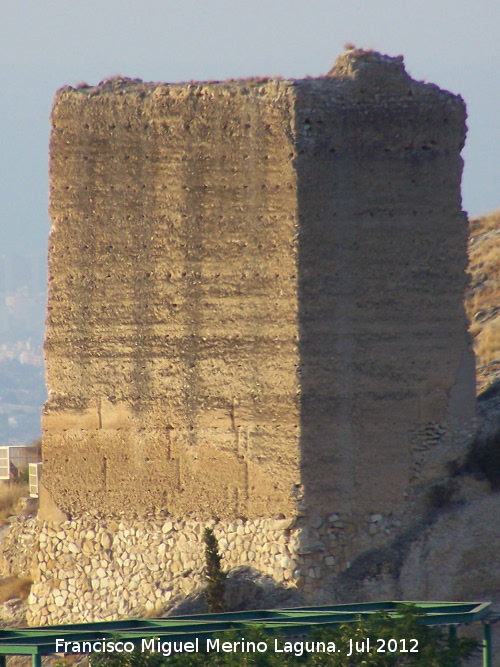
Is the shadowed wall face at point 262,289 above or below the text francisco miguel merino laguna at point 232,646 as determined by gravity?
above

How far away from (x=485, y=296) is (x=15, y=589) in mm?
12060

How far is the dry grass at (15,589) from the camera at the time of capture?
1775 centimetres

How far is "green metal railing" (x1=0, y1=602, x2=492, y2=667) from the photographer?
1011 cm

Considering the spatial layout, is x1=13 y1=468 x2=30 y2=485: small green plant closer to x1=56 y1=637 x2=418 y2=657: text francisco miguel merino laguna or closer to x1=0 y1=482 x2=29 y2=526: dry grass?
x1=0 y1=482 x2=29 y2=526: dry grass

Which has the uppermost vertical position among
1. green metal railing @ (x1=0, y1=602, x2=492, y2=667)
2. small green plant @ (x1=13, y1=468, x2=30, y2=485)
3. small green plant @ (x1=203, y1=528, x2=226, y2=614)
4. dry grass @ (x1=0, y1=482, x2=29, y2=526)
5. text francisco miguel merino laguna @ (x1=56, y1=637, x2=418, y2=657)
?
small green plant @ (x1=13, y1=468, x2=30, y2=485)

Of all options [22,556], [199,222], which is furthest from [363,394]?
[22,556]

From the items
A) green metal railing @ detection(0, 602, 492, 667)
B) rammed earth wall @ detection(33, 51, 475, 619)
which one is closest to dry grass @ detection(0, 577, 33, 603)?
rammed earth wall @ detection(33, 51, 475, 619)

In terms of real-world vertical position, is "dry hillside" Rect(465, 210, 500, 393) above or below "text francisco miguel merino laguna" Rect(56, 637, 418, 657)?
above

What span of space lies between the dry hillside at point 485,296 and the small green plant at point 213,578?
574 cm

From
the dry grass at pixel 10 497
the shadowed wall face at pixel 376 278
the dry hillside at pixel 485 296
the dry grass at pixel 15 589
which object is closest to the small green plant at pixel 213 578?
the shadowed wall face at pixel 376 278

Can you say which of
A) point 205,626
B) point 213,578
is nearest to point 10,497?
point 213,578

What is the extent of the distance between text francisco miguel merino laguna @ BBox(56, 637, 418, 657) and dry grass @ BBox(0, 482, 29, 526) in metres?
11.4

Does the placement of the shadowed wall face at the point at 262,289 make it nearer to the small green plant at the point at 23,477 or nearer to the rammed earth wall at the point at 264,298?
the rammed earth wall at the point at 264,298

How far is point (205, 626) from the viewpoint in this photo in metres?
10.6
